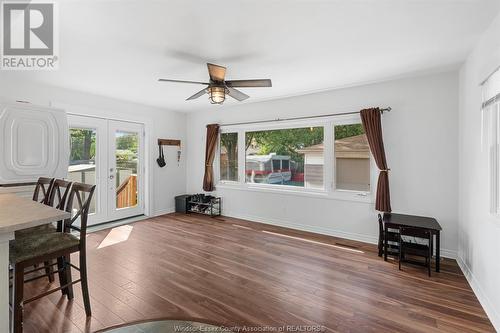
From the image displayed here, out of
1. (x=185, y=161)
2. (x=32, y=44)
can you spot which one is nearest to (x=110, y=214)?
(x=185, y=161)

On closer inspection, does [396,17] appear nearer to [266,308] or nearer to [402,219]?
[402,219]

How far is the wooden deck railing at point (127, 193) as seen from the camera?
5.15 meters

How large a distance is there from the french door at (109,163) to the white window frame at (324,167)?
211 cm

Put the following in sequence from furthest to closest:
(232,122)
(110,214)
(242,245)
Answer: (232,122) → (110,214) → (242,245)

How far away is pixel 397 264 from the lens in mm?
3143

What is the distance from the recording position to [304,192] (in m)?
4.56

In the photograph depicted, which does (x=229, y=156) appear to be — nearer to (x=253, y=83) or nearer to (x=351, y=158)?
(x=351, y=158)

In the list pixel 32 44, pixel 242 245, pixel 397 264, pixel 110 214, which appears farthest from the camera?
pixel 110 214

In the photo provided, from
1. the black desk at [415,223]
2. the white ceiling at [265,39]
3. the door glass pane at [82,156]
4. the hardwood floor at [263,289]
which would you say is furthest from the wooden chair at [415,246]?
the door glass pane at [82,156]

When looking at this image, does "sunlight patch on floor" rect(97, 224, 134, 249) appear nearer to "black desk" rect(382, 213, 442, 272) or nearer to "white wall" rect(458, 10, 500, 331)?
"black desk" rect(382, 213, 442, 272)

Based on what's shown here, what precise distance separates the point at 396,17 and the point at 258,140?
3443mm

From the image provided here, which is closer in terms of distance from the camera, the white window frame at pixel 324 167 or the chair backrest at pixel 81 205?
the chair backrest at pixel 81 205

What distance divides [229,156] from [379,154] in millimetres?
3176

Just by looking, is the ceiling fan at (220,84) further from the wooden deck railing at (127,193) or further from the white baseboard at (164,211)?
the white baseboard at (164,211)
